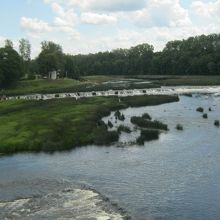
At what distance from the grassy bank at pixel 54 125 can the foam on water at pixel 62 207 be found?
1946 centimetres

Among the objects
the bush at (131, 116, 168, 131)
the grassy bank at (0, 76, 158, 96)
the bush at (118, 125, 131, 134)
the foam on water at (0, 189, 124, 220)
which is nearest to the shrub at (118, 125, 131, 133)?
the bush at (118, 125, 131, 134)

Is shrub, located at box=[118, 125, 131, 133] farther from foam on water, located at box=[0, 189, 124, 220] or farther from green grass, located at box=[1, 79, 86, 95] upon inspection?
green grass, located at box=[1, 79, 86, 95]

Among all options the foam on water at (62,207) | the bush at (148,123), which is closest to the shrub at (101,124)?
the bush at (148,123)

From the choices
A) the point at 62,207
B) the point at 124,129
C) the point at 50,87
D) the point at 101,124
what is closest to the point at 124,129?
the point at 124,129

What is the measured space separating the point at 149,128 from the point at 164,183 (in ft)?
92.4

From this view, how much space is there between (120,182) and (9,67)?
11964 cm

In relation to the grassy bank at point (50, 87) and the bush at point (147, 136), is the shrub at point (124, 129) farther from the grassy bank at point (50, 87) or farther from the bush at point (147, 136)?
Answer: the grassy bank at point (50, 87)

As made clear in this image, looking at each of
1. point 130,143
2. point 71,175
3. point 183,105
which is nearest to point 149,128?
point 130,143

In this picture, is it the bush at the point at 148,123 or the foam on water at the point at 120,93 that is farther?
the foam on water at the point at 120,93

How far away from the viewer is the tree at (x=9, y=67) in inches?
6225

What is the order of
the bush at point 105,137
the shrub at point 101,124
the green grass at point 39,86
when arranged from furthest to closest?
1. the green grass at point 39,86
2. the shrub at point 101,124
3. the bush at point 105,137

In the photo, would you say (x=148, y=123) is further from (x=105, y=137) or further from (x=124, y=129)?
(x=105, y=137)

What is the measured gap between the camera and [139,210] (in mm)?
37750

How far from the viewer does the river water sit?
37781 mm
